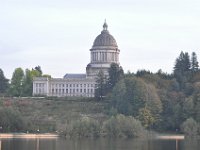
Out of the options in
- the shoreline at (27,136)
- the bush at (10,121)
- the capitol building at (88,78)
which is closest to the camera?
the shoreline at (27,136)

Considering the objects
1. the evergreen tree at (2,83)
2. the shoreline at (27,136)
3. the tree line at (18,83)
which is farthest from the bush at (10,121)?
the evergreen tree at (2,83)

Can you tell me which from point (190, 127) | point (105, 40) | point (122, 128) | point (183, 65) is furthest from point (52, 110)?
point (105, 40)

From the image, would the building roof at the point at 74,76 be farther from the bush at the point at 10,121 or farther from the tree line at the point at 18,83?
the bush at the point at 10,121

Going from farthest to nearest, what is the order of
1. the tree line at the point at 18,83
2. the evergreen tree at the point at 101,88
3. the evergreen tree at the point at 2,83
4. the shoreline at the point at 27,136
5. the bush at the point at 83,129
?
the evergreen tree at the point at 2,83 < the tree line at the point at 18,83 < the evergreen tree at the point at 101,88 < the bush at the point at 83,129 < the shoreline at the point at 27,136

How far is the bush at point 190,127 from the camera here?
10212cm

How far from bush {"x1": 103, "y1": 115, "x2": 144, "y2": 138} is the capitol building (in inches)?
2543

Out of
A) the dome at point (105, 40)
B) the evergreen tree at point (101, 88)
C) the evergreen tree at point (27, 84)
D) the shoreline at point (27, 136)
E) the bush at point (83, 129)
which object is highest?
the dome at point (105, 40)

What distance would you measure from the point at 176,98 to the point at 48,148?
2052 inches

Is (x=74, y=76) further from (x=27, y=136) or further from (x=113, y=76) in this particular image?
(x=27, y=136)

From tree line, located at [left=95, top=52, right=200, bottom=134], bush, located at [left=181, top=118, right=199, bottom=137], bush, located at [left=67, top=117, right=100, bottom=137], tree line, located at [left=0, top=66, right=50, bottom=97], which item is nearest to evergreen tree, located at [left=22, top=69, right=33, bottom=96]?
tree line, located at [left=0, top=66, right=50, bottom=97]

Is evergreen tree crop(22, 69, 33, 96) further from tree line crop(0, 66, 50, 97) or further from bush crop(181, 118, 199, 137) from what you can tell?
bush crop(181, 118, 199, 137)

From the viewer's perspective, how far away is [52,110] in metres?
124

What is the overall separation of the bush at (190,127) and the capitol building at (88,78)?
61.7 meters

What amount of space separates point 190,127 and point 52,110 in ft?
98.0
